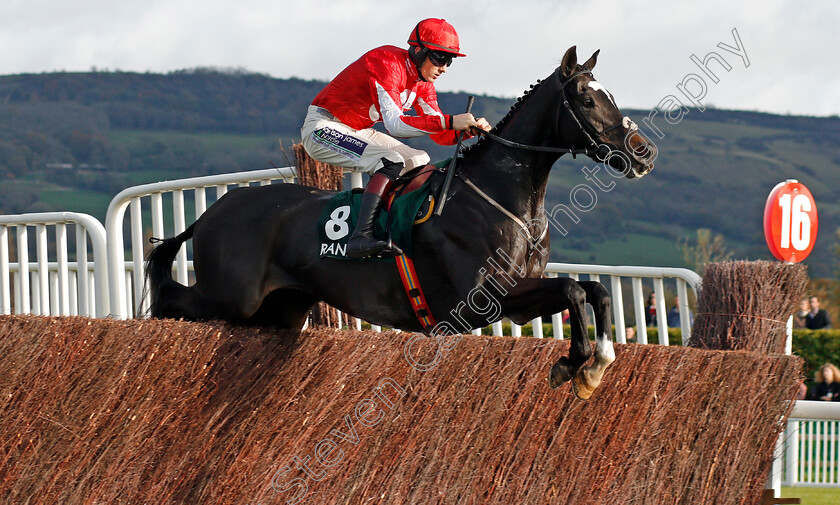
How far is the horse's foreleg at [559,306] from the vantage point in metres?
3.90

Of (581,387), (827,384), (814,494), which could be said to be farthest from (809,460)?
(581,387)

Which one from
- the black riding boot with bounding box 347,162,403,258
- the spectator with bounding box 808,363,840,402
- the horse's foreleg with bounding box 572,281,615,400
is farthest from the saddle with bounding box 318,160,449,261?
the spectator with bounding box 808,363,840,402

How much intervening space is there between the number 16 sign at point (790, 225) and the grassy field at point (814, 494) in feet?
7.46

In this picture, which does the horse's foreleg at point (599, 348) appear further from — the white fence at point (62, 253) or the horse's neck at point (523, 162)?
the white fence at point (62, 253)

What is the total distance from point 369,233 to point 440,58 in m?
0.92

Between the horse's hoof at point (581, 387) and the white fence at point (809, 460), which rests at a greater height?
the horse's hoof at point (581, 387)

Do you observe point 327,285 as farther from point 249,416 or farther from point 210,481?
point 210,481

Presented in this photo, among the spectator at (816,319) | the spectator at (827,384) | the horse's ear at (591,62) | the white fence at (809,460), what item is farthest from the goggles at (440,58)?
the spectator at (816,319)

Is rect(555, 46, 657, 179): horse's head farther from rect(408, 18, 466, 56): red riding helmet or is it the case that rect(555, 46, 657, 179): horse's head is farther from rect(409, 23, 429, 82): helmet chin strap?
rect(409, 23, 429, 82): helmet chin strap

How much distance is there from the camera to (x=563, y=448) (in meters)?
4.67

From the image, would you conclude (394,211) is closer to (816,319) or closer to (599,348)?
(599,348)

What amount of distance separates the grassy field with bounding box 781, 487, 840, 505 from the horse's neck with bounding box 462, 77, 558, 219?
4.49 m

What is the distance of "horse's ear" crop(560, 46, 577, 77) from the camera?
169 inches

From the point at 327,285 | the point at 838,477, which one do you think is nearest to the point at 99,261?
the point at 327,285
